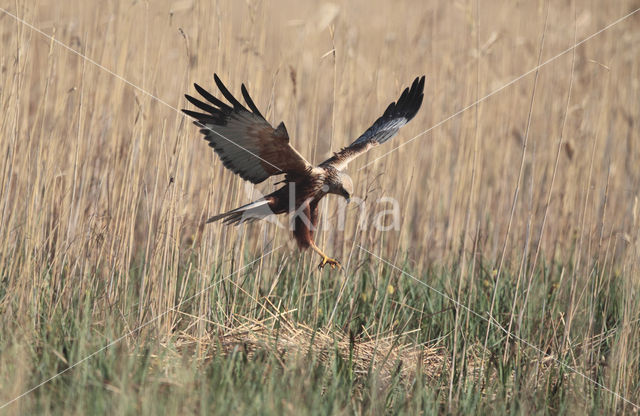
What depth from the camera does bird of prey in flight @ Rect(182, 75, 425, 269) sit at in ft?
9.82

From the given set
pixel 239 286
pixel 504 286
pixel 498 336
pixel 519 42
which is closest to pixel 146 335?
pixel 239 286

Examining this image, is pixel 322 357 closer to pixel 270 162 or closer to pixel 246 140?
pixel 270 162

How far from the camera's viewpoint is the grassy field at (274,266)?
2.88 metres

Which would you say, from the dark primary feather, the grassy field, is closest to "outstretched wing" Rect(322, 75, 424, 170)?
the dark primary feather

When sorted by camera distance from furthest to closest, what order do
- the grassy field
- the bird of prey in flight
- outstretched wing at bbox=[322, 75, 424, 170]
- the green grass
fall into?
outstretched wing at bbox=[322, 75, 424, 170]
the bird of prey in flight
the grassy field
the green grass

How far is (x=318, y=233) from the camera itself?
3.92m

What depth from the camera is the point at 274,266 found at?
403 centimetres

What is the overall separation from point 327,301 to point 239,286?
509mm

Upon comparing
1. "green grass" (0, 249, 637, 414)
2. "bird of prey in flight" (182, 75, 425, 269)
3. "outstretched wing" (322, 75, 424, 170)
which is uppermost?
"outstretched wing" (322, 75, 424, 170)

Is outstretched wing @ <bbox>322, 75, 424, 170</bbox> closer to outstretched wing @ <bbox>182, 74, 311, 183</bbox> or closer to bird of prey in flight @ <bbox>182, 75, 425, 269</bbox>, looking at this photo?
bird of prey in flight @ <bbox>182, 75, 425, 269</bbox>

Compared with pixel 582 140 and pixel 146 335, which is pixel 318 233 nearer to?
pixel 146 335

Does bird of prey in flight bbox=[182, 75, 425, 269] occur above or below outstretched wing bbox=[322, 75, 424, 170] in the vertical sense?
below

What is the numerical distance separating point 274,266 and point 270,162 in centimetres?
94

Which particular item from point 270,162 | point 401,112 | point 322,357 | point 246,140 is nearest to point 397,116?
point 401,112
